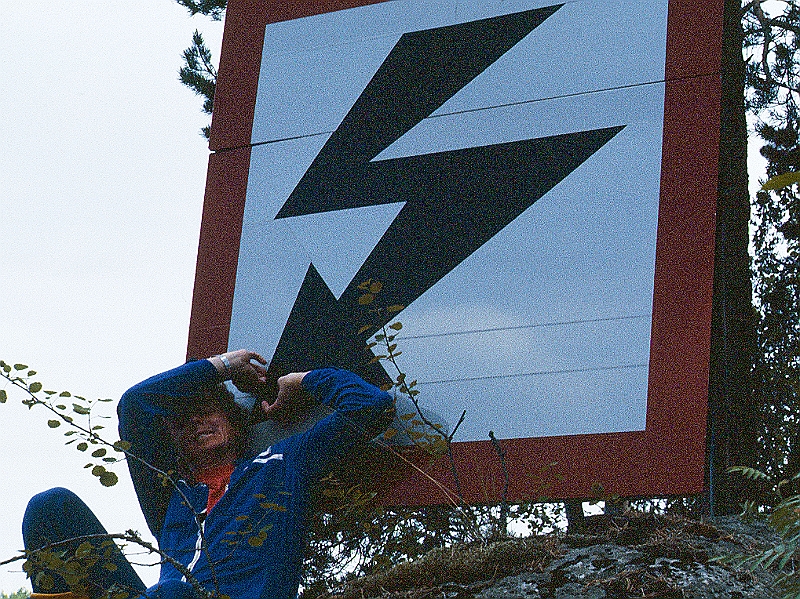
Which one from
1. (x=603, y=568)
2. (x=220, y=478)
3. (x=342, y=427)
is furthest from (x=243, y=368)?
(x=603, y=568)

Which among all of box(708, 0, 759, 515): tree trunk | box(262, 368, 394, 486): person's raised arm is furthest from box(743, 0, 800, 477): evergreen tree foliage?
box(262, 368, 394, 486): person's raised arm

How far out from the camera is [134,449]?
4016 millimetres

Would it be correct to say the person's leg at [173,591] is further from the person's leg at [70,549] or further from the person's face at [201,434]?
the person's face at [201,434]

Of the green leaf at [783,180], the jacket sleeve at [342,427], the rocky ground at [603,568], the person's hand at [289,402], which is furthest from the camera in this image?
the person's hand at [289,402]

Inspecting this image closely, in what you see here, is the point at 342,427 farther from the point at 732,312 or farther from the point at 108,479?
the point at 732,312

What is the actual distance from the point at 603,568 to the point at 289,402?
140 centimetres

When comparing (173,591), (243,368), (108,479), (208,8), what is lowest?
(173,591)

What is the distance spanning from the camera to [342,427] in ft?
12.7

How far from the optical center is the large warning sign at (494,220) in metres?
3.94

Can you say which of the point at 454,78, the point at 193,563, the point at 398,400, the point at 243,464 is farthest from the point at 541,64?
the point at 193,563

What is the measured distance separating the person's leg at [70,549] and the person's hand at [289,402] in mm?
834

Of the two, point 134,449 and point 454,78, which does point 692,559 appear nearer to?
point 134,449

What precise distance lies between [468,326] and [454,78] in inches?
38.9

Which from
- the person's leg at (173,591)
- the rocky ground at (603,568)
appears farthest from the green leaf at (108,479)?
the rocky ground at (603,568)
